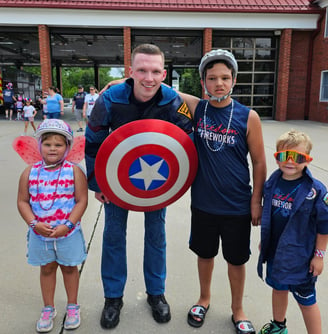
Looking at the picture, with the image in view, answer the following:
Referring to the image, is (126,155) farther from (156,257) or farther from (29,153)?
(156,257)

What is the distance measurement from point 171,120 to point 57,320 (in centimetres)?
152

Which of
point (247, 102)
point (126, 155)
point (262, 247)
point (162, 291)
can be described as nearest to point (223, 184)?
point (262, 247)

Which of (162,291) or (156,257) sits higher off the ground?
(156,257)

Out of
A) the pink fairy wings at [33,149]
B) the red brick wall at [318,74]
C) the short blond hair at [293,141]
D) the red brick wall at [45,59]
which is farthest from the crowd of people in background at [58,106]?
the red brick wall at [318,74]

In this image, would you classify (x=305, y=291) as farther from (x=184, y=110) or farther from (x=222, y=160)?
(x=184, y=110)

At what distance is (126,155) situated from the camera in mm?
1976

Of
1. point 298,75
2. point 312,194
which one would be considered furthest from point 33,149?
point 298,75

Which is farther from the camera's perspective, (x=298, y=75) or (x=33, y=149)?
(x=298, y=75)

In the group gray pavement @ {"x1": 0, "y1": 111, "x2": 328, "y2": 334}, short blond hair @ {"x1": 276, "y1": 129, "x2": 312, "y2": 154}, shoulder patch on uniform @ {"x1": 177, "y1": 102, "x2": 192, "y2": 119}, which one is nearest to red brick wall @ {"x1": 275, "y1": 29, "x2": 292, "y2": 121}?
gray pavement @ {"x1": 0, "y1": 111, "x2": 328, "y2": 334}

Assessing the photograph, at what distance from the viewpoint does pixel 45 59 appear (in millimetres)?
15828

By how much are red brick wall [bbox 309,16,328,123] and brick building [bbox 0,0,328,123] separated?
1.7 inches

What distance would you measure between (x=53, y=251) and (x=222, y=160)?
1.18 metres

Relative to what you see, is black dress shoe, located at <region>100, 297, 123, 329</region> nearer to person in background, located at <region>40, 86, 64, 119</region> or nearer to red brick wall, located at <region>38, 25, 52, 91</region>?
person in background, located at <region>40, 86, 64, 119</region>

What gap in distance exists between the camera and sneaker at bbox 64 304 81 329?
7.20ft
